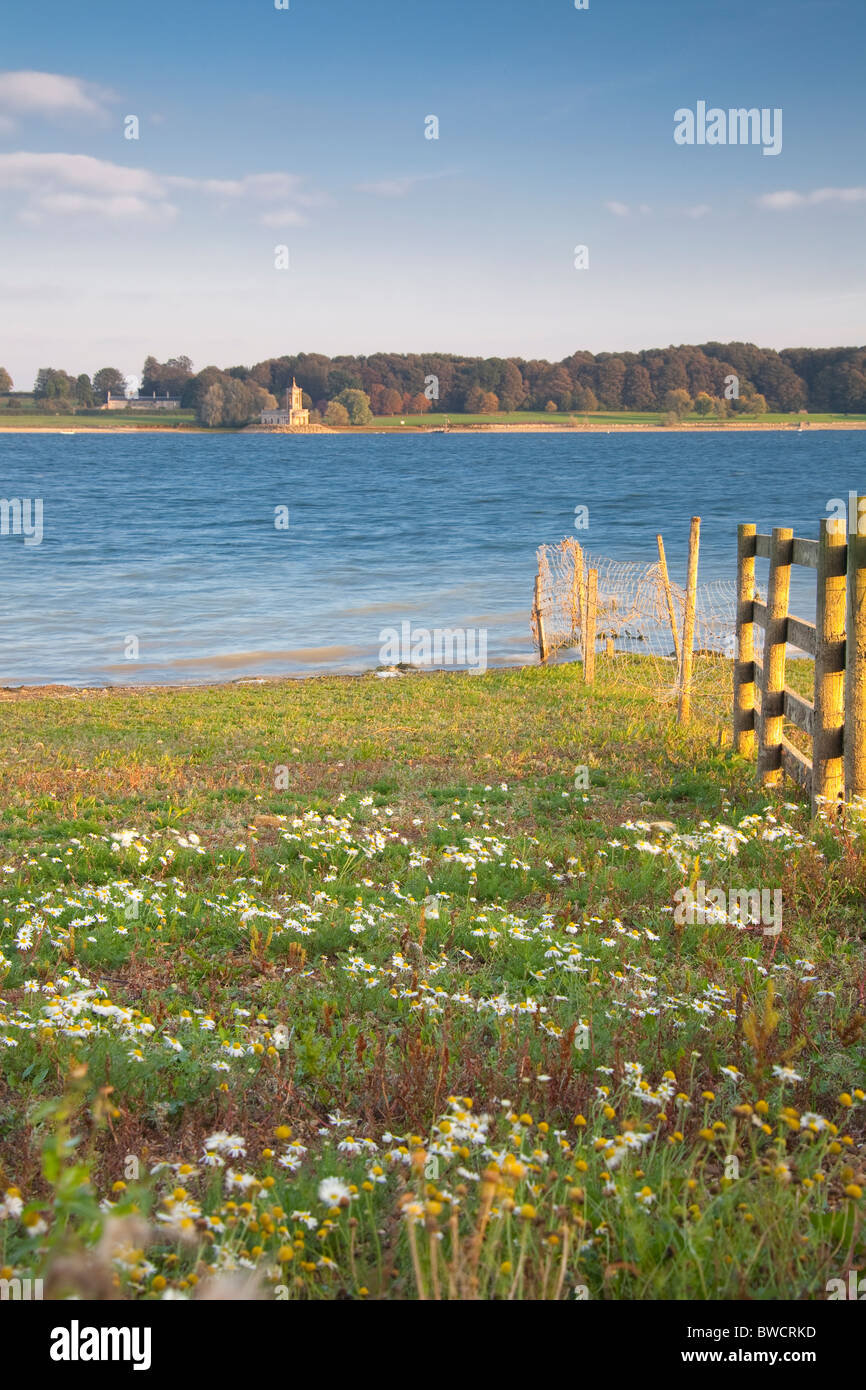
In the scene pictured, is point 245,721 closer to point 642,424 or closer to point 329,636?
point 329,636

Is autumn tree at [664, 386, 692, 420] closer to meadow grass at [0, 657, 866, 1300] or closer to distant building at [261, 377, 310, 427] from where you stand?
distant building at [261, 377, 310, 427]

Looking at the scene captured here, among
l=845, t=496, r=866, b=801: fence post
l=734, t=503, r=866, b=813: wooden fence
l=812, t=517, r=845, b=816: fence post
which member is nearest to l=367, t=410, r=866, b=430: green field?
l=734, t=503, r=866, b=813: wooden fence

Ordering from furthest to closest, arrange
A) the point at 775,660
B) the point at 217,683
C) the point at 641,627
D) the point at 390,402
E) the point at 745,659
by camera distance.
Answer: the point at 390,402 < the point at 641,627 < the point at 217,683 < the point at 745,659 < the point at 775,660

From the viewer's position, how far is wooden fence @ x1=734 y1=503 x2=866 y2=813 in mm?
7484

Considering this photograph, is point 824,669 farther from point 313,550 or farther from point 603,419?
point 603,419

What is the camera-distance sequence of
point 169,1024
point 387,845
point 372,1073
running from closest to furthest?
point 372,1073 → point 169,1024 → point 387,845

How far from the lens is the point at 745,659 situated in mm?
10305

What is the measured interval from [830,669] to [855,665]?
0.28m

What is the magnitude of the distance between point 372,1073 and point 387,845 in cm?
352

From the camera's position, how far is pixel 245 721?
1378cm

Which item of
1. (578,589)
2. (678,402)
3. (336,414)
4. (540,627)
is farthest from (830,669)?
(336,414)

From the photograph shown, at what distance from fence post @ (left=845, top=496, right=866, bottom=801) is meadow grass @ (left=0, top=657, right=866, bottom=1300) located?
2.07 ft
